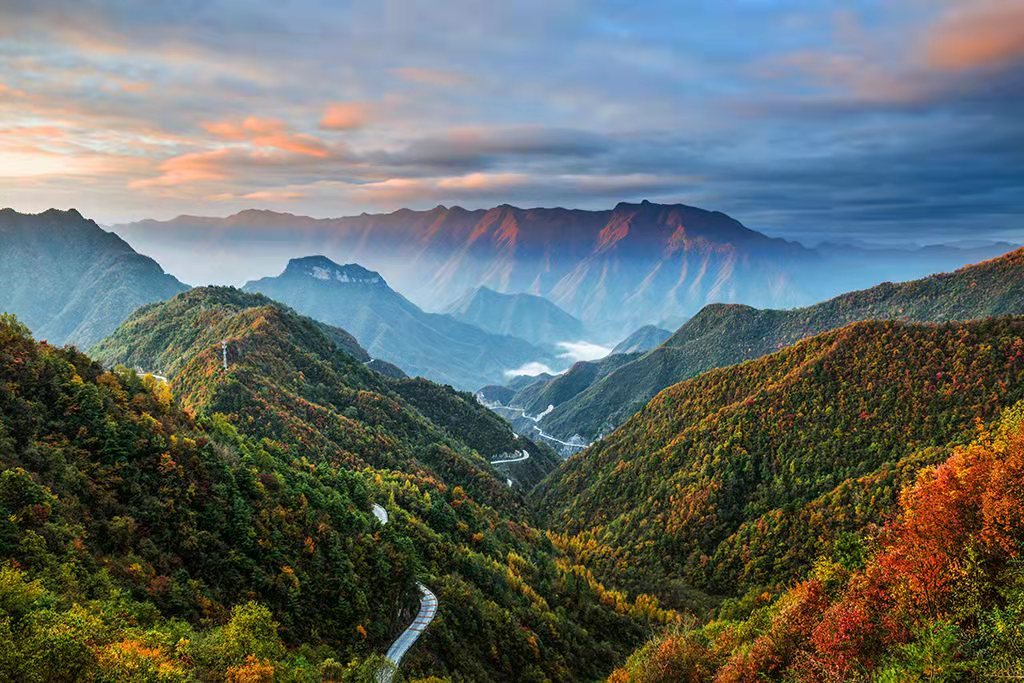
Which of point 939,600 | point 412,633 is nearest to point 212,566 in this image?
point 412,633

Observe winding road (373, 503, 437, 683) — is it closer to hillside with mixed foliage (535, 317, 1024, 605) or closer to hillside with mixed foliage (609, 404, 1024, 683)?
hillside with mixed foliage (609, 404, 1024, 683)

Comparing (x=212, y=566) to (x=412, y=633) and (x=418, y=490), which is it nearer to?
(x=412, y=633)

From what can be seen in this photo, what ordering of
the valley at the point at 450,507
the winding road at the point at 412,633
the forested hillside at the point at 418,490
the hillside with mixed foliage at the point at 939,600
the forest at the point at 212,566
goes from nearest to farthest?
the hillside with mixed foliage at the point at 939,600 < the forest at the point at 212,566 < the valley at the point at 450,507 < the winding road at the point at 412,633 < the forested hillside at the point at 418,490

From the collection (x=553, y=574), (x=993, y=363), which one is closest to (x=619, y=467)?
(x=553, y=574)

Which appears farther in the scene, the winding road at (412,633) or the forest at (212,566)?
the winding road at (412,633)

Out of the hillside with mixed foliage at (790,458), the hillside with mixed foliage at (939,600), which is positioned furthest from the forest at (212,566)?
the hillside with mixed foliage at (939,600)

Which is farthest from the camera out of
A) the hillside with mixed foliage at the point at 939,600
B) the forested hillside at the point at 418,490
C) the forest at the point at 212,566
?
the forested hillside at the point at 418,490

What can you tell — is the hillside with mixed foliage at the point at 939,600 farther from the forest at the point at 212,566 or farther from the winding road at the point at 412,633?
the forest at the point at 212,566

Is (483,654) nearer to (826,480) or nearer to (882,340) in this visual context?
(826,480)
